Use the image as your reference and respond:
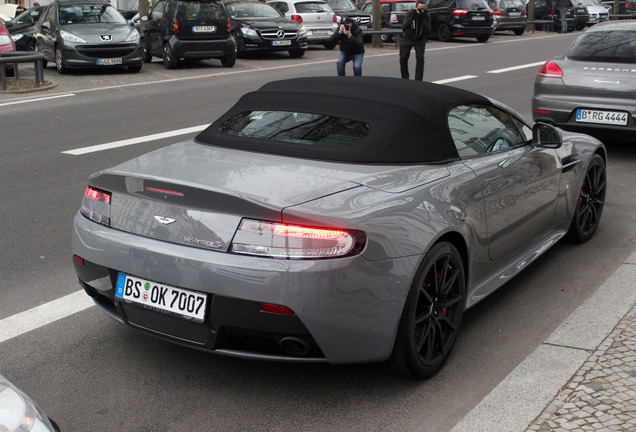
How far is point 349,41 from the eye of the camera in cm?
1641

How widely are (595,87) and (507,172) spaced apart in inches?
200

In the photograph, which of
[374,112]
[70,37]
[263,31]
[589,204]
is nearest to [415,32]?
[263,31]

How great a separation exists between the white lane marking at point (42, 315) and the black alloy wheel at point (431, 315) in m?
2.06

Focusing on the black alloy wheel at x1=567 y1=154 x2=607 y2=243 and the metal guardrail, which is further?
the metal guardrail

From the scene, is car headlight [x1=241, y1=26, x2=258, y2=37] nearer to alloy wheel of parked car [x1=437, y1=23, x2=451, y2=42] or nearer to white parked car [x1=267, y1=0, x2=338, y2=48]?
white parked car [x1=267, y1=0, x2=338, y2=48]

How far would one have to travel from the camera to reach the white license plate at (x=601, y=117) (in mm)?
9156

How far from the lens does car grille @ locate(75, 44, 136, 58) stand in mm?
17984

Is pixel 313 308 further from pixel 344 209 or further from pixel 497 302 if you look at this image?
pixel 497 302

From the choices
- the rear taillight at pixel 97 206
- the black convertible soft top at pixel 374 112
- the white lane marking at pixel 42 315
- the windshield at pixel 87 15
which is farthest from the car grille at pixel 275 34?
the rear taillight at pixel 97 206

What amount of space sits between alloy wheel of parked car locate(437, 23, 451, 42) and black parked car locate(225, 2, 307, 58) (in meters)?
8.71

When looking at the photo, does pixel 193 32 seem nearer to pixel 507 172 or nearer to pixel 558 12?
pixel 507 172

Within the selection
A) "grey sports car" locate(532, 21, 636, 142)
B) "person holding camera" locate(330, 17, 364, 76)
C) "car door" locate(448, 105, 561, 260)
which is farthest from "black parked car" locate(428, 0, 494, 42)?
"car door" locate(448, 105, 561, 260)

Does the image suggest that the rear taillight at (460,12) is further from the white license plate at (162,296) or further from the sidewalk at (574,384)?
the white license plate at (162,296)

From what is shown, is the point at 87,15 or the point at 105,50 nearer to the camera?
the point at 105,50
